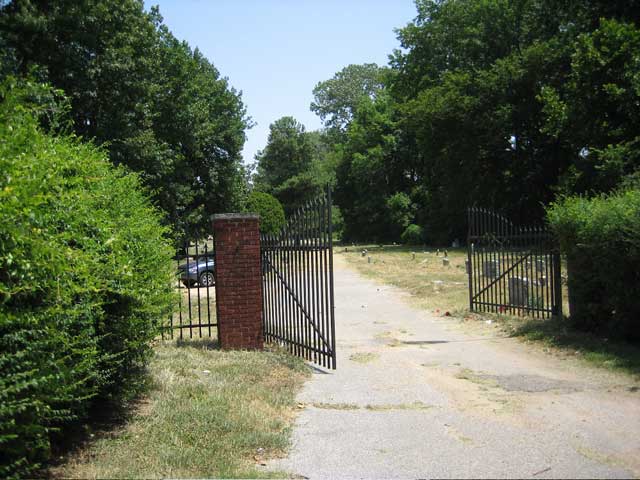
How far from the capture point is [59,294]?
4238mm

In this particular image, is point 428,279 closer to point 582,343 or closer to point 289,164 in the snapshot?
point 582,343

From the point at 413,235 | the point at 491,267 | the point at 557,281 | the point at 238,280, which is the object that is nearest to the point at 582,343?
the point at 557,281

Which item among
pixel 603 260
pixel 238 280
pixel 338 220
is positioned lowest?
pixel 238 280

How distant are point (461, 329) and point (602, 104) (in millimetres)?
15080

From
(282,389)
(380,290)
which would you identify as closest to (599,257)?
(282,389)

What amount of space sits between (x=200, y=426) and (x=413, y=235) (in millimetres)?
48258

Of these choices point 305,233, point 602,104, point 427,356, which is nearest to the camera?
point 305,233

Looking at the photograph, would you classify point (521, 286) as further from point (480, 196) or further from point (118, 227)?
point (480, 196)

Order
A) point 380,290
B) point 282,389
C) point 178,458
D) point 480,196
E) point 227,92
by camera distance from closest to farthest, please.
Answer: point 178,458, point 282,389, point 380,290, point 480,196, point 227,92

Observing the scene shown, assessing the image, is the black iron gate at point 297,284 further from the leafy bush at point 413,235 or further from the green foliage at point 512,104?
the leafy bush at point 413,235

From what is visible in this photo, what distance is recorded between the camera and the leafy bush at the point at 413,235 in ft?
172

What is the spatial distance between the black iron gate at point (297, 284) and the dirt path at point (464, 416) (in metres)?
0.63

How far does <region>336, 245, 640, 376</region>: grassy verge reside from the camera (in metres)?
8.60

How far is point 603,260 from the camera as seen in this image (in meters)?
9.02
